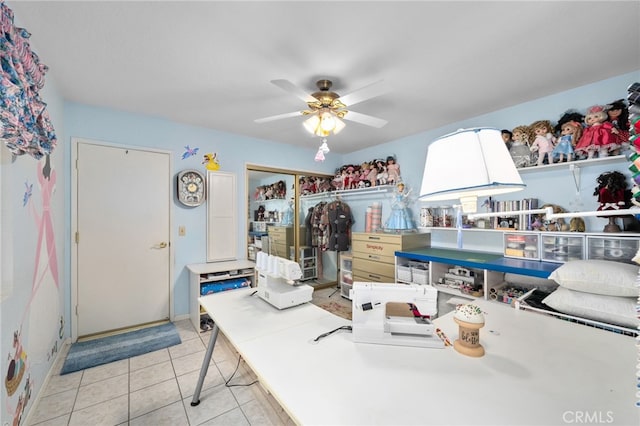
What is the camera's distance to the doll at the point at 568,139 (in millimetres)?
2289

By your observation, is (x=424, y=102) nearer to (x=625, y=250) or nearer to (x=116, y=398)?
(x=625, y=250)

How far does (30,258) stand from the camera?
1672 mm

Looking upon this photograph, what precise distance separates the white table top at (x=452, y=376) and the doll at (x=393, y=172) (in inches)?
105

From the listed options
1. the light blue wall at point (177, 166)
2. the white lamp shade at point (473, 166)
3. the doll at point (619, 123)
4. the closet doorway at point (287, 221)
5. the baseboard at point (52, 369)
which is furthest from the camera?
the closet doorway at point (287, 221)

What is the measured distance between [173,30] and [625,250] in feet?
11.9

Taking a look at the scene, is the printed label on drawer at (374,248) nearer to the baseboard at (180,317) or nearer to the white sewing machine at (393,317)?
the white sewing machine at (393,317)

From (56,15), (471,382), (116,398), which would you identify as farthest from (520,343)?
(56,15)

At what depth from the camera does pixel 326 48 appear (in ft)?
5.71

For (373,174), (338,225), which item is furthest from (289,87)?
(338,225)

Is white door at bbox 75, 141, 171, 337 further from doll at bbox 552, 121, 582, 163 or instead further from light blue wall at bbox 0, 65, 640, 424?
doll at bbox 552, 121, 582, 163

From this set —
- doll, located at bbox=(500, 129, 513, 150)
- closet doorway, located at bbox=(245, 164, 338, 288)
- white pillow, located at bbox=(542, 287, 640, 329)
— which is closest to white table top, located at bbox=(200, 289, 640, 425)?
white pillow, located at bbox=(542, 287, 640, 329)

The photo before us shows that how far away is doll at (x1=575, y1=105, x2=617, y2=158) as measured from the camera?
6.88 ft

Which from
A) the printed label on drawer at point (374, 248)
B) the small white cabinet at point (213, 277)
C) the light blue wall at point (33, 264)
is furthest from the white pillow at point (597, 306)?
the light blue wall at point (33, 264)

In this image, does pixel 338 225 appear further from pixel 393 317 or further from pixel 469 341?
pixel 469 341
